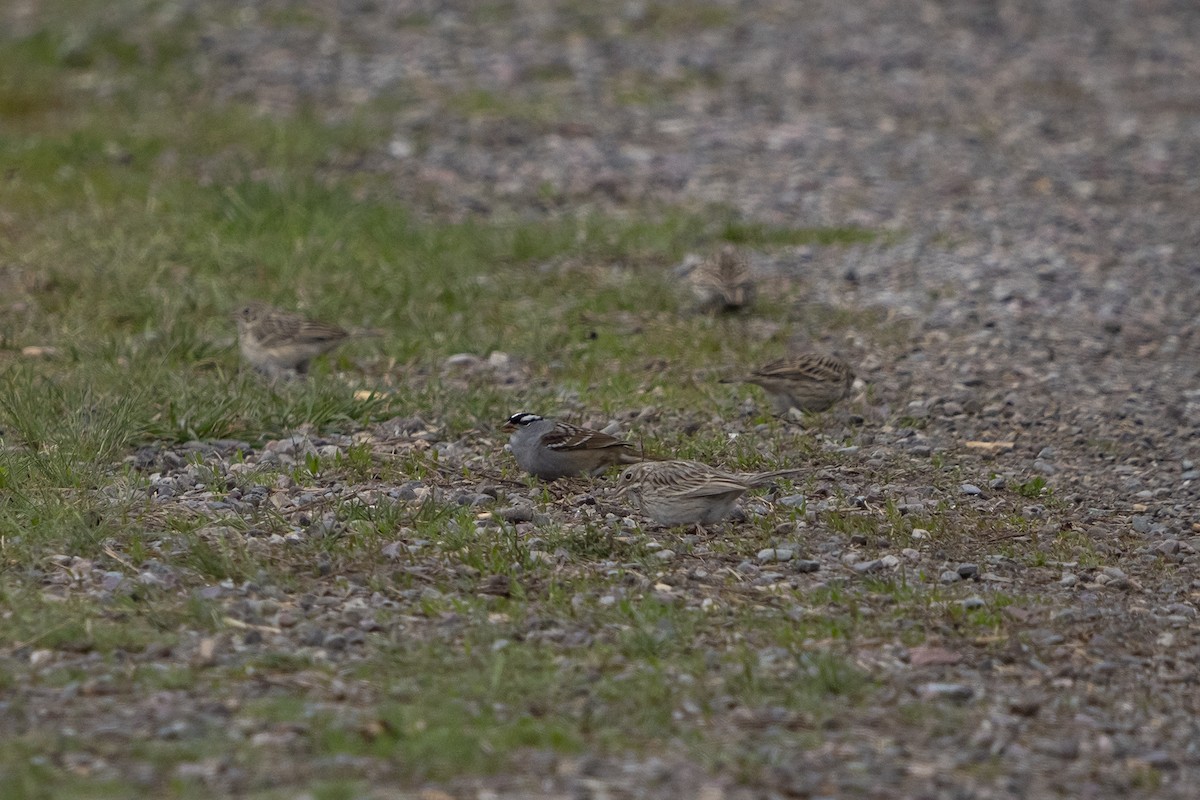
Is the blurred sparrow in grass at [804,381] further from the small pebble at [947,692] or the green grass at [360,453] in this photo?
the small pebble at [947,692]

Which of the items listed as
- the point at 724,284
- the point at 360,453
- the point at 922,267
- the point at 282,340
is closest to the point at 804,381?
the point at 724,284

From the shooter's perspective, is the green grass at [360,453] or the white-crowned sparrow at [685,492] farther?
the white-crowned sparrow at [685,492]

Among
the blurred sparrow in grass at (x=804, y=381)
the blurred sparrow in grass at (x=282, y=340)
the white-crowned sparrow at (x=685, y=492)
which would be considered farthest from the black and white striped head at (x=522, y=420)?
the blurred sparrow in grass at (x=282, y=340)

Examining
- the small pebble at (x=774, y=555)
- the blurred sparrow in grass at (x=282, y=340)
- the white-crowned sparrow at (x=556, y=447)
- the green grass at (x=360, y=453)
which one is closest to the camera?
the green grass at (x=360, y=453)

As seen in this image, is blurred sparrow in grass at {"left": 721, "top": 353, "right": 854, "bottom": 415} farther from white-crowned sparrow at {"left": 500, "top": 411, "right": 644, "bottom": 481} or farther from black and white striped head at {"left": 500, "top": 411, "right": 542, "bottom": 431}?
black and white striped head at {"left": 500, "top": 411, "right": 542, "bottom": 431}

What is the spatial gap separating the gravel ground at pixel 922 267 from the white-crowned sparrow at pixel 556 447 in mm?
230

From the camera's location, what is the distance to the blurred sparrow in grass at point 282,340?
38.3 feet

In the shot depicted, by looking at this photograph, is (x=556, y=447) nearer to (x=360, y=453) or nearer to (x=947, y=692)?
(x=360, y=453)

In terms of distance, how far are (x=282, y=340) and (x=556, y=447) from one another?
2.98 metres

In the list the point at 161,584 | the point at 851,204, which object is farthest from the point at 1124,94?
the point at 161,584

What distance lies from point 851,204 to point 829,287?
2.93 meters

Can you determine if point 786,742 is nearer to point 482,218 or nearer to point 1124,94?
point 482,218

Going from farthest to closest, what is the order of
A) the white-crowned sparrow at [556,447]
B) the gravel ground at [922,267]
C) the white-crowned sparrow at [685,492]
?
the white-crowned sparrow at [556,447]
the white-crowned sparrow at [685,492]
the gravel ground at [922,267]

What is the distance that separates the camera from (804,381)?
10.9 meters
